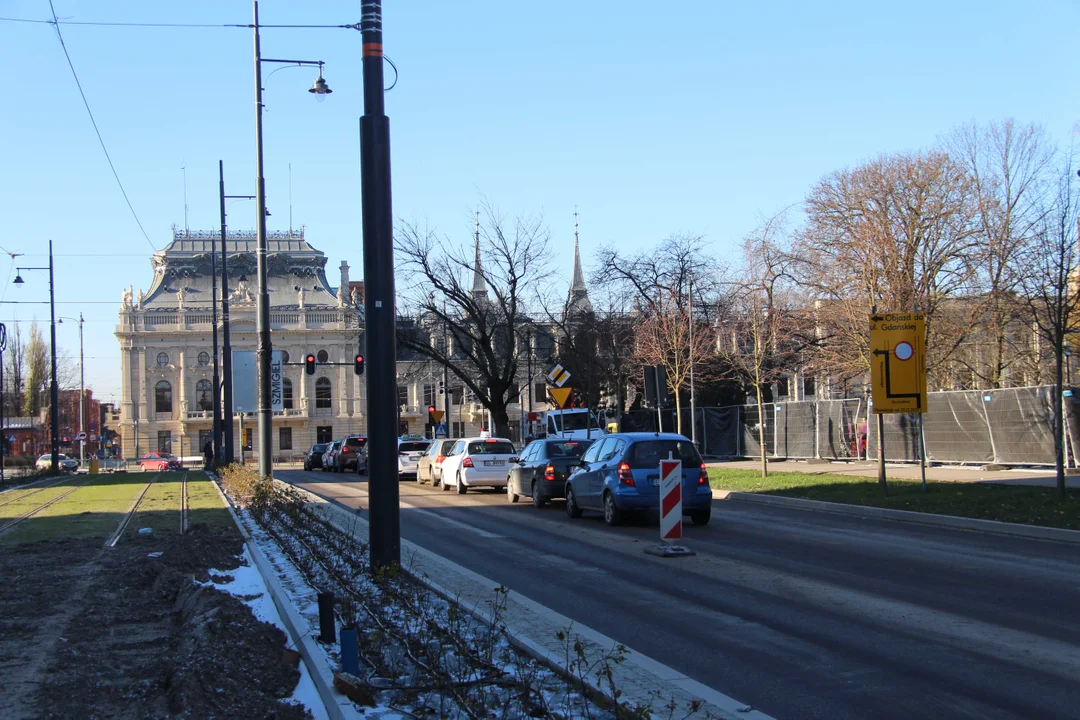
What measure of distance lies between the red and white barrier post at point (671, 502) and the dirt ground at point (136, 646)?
18.2 ft

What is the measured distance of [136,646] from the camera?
845 centimetres

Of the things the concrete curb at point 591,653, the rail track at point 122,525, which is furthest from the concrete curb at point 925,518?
the rail track at point 122,525

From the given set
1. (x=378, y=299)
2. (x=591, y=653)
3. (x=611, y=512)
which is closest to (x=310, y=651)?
(x=591, y=653)

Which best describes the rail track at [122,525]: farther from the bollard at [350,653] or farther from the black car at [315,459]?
the black car at [315,459]

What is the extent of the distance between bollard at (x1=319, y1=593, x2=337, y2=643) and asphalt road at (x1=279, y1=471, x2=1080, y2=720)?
2297 mm

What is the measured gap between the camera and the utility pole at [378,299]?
375 inches

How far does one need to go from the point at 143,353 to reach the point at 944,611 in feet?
311

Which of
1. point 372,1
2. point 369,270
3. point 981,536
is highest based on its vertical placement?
point 372,1

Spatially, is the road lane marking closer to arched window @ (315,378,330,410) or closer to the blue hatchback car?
the blue hatchback car

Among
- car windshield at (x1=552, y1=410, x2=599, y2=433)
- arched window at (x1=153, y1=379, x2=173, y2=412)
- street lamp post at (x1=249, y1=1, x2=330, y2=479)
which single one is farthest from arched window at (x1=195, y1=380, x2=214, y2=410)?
street lamp post at (x1=249, y1=1, x2=330, y2=479)

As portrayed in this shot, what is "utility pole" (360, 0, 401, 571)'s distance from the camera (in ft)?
31.3

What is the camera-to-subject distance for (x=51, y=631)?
29.9ft

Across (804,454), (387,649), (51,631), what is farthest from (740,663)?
(804,454)

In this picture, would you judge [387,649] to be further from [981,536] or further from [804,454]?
[804,454]
